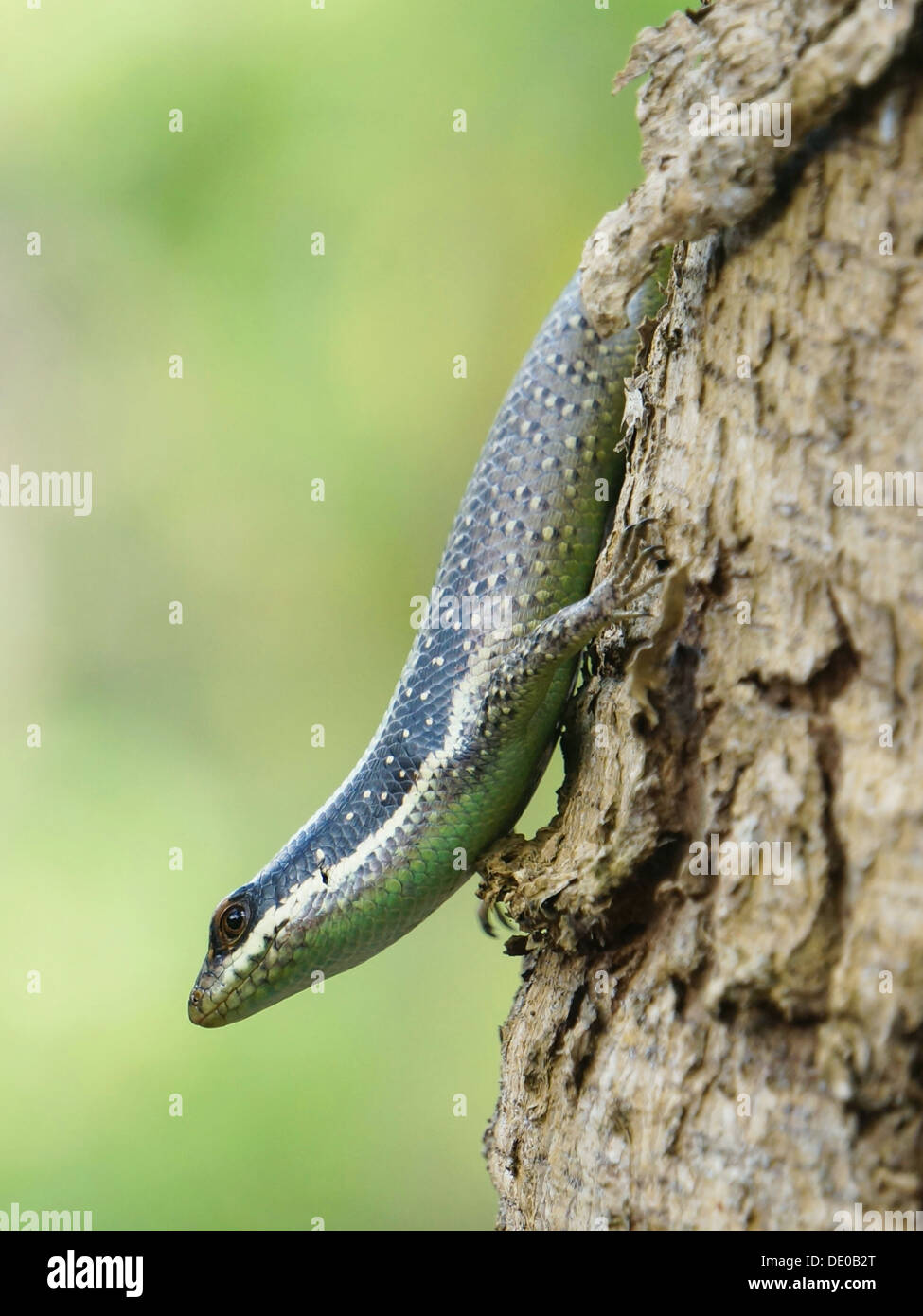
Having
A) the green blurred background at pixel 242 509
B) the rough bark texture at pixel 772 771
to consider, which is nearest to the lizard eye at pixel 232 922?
the rough bark texture at pixel 772 771

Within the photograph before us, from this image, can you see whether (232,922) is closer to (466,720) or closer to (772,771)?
(466,720)

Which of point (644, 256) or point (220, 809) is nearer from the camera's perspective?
point (644, 256)

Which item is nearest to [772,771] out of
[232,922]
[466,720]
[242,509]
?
[466,720]

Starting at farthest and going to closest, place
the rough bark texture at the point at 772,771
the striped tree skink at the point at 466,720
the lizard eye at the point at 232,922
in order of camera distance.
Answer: the lizard eye at the point at 232,922
the striped tree skink at the point at 466,720
the rough bark texture at the point at 772,771

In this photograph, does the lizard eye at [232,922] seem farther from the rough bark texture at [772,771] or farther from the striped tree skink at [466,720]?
the rough bark texture at [772,771]

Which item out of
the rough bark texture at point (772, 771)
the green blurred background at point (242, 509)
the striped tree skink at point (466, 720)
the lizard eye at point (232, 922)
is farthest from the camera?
the green blurred background at point (242, 509)

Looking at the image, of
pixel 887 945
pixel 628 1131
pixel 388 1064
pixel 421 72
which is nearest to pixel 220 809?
pixel 388 1064

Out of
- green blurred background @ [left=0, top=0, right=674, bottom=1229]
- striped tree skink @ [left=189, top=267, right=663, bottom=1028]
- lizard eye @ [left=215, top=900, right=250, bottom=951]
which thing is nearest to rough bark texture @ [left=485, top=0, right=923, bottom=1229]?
striped tree skink @ [left=189, top=267, right=663, bottom=1028]
